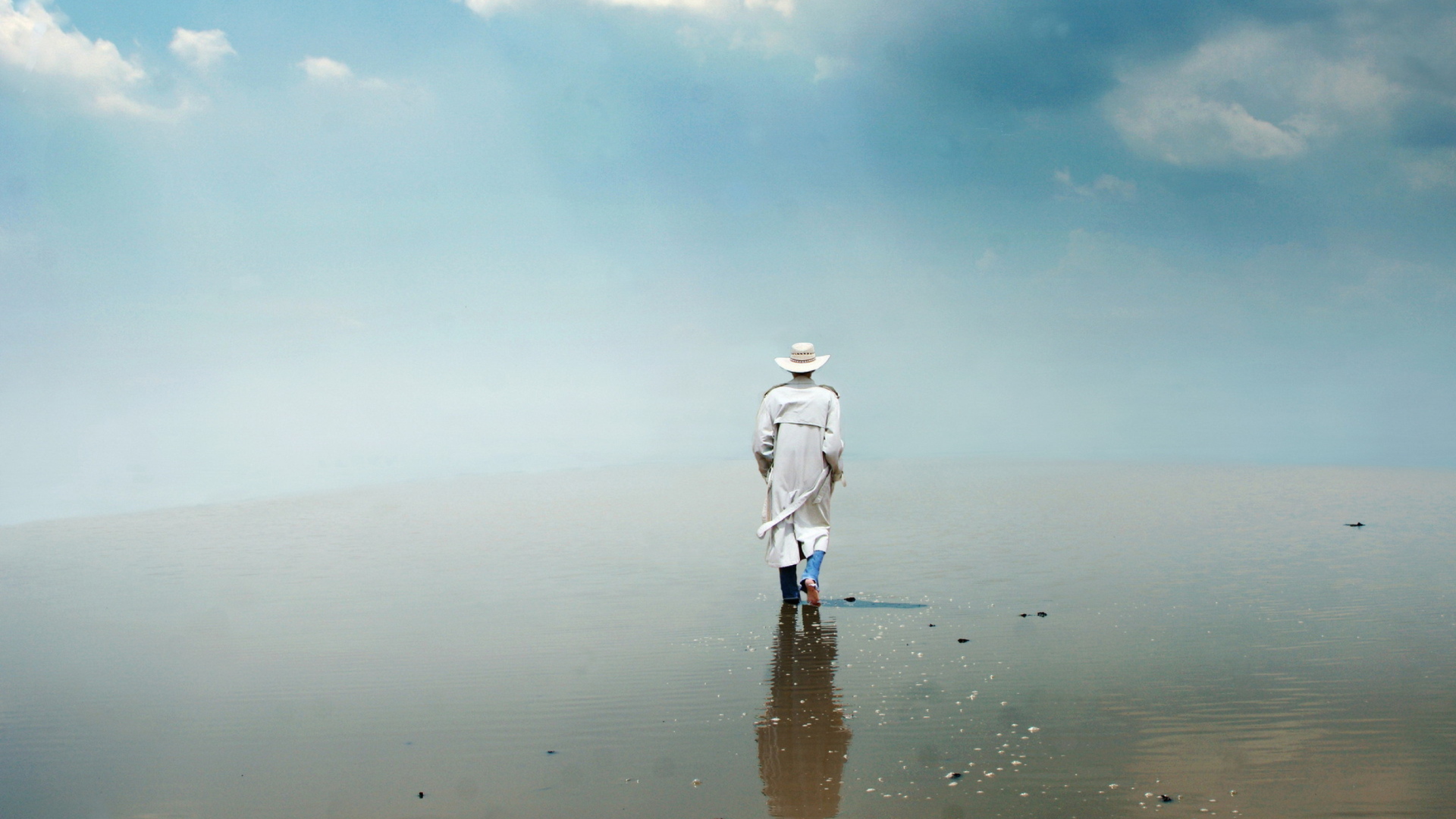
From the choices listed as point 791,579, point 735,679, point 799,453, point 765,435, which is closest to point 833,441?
point 799,453

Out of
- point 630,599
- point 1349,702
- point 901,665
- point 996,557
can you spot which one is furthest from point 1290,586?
point 630,599

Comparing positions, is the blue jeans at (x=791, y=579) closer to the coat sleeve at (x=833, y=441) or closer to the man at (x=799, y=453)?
the man at (x=799, y=453)

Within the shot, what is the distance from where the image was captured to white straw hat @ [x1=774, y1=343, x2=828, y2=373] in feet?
24.5

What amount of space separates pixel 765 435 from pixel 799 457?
0.35 metres

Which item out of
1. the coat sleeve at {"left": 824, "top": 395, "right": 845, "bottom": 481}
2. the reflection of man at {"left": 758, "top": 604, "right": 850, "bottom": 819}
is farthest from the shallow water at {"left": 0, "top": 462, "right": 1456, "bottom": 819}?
the coat sleeve at {"left": 824, "top": 395, "right": 845, "bottom": 481}

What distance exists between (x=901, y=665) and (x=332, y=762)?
2863mm

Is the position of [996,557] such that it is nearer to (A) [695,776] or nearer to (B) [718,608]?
(B) [718,608]

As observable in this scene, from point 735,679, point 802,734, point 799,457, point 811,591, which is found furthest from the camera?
point 799,457

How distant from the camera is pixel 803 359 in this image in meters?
7.48

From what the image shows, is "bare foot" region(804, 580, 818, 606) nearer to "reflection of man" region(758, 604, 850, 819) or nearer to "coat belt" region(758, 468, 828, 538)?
"coat belt" region(758, 468, 828, 538)

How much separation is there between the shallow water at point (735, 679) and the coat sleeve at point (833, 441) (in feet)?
3.29

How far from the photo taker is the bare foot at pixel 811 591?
6.79m

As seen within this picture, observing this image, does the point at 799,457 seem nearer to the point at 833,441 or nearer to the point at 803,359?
the point at 833,441

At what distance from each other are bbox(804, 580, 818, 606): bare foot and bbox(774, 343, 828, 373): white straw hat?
5.44 ft
